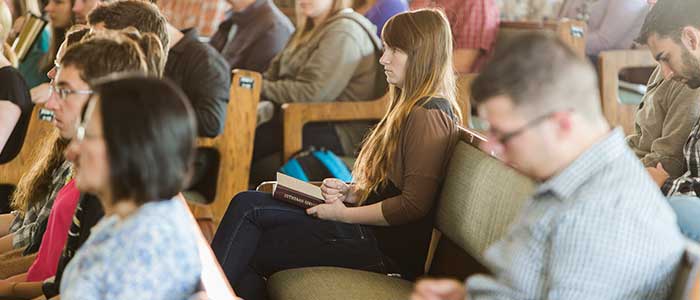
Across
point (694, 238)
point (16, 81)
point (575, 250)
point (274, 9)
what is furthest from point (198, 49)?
point (575, 250)

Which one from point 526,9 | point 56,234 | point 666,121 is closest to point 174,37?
point 56,234

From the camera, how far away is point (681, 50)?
2.20 m

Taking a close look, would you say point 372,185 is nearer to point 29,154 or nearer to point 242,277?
point 242,277

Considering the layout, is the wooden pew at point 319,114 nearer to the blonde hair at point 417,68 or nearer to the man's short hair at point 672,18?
the blonde hair at point 417,68

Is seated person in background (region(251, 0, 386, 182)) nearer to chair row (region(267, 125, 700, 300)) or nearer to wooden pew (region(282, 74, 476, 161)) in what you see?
wooden pew (region(282, 74, 476, 161))

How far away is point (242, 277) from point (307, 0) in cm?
201

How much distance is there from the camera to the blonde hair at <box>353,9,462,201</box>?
2.29 m

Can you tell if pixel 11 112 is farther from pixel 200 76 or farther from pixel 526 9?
pixel 526 9

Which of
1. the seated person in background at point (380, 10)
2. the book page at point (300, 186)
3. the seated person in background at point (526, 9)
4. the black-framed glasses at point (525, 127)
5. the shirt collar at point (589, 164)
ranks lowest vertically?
the seated person in background at point (526, 9)

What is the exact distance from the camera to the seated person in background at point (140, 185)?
1.35 meters

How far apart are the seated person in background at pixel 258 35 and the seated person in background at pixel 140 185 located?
3.02 metres

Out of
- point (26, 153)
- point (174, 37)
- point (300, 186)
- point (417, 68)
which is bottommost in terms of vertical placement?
point (26, 153)

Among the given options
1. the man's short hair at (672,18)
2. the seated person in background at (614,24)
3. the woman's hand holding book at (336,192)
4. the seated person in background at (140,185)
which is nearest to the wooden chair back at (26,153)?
the woman's hand holding book at (336,192)

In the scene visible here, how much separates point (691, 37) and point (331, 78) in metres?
1.94
